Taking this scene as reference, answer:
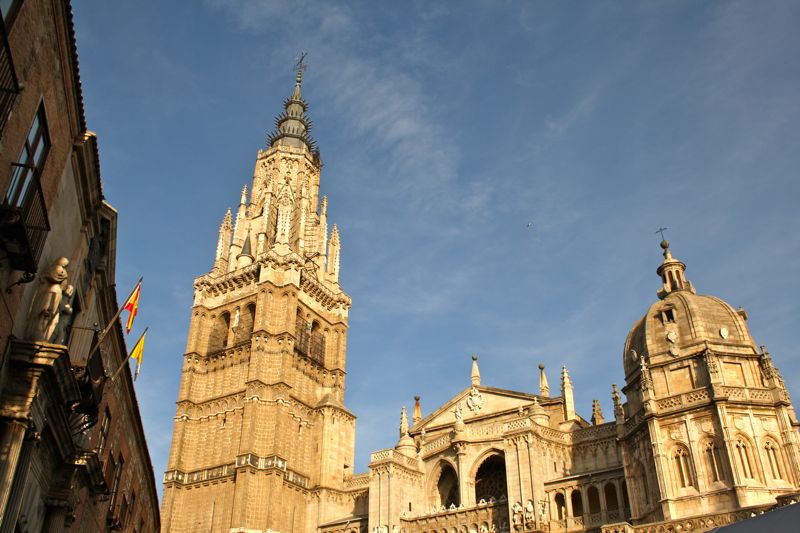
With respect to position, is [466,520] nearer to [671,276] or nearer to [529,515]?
[529,515]

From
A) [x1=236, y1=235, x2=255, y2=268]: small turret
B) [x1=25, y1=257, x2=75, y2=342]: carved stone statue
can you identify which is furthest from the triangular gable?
[x1=25, y1=257, x2=75, y2=342]: carved stone statue

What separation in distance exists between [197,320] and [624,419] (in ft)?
114

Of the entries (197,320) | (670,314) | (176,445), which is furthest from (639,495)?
(197,320)

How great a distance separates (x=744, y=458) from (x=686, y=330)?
717 centimetres

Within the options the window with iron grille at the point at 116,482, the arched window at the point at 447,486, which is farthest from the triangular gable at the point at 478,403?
the window with iron grille at the point at 116,482

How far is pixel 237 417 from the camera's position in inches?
2032

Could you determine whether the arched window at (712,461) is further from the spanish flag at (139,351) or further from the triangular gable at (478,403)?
the spanish flag at (139,351)

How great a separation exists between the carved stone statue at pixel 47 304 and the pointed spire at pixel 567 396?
36.7 meters

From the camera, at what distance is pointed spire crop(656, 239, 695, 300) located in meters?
40.9

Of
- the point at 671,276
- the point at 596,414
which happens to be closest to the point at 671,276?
the point at 671,276

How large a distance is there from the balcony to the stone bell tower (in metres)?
36.2

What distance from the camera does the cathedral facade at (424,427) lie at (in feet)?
107

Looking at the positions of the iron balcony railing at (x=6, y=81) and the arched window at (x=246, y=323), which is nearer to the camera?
the iron balcony railing at (x=6, y=81)

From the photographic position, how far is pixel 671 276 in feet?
136
